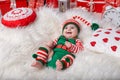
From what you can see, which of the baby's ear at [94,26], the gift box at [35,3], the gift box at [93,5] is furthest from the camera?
the gift box at [35,3]

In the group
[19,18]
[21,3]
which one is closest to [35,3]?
[21,3]

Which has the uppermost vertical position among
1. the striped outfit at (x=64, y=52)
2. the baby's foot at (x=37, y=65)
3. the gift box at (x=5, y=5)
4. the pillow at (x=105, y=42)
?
the gift box at (x=5, y=5)

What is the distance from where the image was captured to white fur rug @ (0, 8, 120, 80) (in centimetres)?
98

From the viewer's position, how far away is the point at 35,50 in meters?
1.21

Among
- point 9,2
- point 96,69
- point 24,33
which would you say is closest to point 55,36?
point 24,33

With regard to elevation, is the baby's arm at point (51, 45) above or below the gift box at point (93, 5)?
below

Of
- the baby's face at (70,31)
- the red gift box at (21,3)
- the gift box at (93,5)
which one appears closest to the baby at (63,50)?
the baby's face at (70,31)

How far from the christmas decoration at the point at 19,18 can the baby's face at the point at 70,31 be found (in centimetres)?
25

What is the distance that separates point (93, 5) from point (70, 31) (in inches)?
16.9

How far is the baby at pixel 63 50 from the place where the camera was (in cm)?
107

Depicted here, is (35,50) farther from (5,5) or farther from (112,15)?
(5,5)

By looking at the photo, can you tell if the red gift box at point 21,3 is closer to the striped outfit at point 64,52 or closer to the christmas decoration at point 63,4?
the christmas decoration at point 63,4

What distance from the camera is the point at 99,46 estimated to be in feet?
3.59

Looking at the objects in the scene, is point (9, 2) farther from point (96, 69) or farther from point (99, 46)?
point (96, 69)
